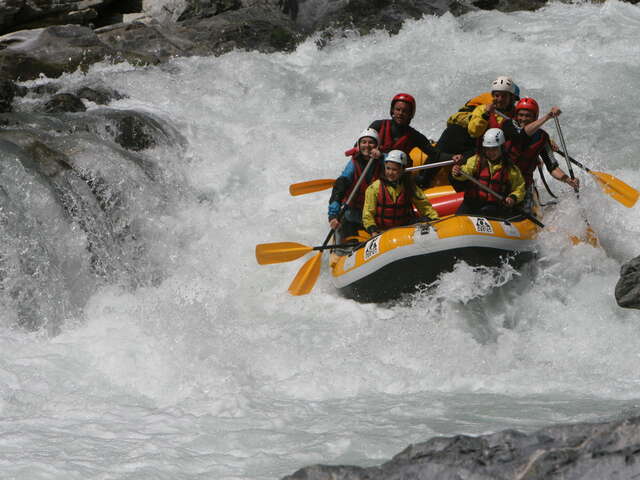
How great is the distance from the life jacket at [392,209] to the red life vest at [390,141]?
1.91 ft

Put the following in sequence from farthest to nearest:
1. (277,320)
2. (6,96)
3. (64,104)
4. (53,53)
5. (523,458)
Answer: (53,53)
(64,104)
(6,96)
(277,320)
(523,458)

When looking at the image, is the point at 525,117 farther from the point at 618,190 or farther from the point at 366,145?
the point at 366,145

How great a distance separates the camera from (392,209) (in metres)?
6.02

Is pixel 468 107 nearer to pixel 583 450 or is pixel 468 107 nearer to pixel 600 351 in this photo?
pixel 600 351

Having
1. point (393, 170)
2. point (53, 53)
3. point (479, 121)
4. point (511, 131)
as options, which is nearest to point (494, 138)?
point (511, 131)

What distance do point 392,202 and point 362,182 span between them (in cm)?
40

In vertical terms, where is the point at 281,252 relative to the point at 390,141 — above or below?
below

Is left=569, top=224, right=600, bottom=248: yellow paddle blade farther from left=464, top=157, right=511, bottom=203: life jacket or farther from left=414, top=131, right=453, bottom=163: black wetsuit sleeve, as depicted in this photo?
left=414, top=131, right=453, bottom=163: black wetsuit sleeve

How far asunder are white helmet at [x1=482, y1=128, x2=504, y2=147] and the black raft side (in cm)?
74

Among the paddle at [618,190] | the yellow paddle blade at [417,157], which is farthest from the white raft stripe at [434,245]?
the yellow paddle blade at [417,157]

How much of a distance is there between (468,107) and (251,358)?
2.84 m

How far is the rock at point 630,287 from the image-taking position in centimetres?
555

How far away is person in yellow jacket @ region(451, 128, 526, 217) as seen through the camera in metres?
6.01

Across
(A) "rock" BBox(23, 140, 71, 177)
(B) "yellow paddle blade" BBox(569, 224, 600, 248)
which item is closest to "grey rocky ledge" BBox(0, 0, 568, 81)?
(A) "rock" BBox(23, 140, 71, 177)
